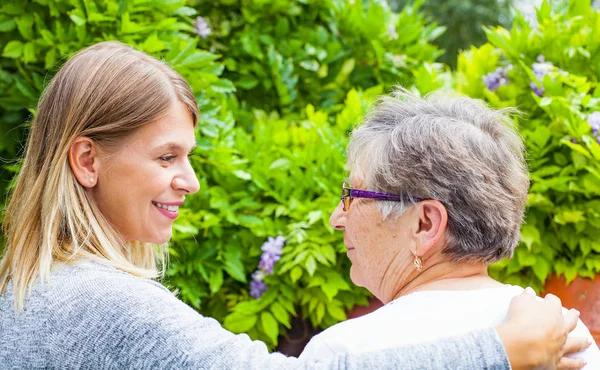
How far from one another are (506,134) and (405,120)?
0.28 meters

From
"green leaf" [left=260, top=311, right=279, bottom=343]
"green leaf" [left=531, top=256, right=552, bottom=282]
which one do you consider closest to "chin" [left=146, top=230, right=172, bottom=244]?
"green leaf" [left=260, top=311, right=279, bottom=343]

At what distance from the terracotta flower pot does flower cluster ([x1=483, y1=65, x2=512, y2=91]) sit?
Answer: 104cm

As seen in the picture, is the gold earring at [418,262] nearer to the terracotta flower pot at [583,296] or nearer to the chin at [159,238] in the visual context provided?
the chin at [159,238]

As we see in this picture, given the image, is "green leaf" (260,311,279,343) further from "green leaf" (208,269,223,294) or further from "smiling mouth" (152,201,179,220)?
"smiling mouth" (152,201,179,220)

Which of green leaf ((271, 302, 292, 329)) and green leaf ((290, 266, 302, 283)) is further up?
green leaf ((290, 266, 302, 283))

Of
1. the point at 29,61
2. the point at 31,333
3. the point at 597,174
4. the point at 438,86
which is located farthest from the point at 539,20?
the point at 31,333

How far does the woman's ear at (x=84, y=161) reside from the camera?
204cm

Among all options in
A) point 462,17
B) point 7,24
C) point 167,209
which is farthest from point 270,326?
point 462,17

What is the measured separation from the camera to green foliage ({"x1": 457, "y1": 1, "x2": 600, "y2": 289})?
330cm

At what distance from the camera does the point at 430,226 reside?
1975 millimetres

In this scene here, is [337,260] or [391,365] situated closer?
[391,365]

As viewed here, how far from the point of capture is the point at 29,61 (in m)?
3.51

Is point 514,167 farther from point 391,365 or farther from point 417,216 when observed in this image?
point 391,365

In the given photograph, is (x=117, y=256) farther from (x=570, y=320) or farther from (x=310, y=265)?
(x=310, y=265)
